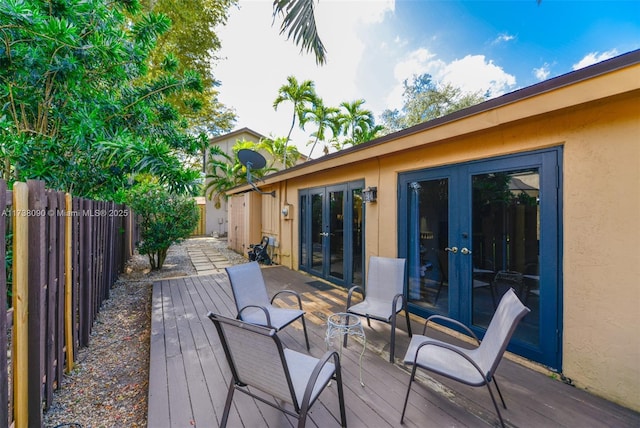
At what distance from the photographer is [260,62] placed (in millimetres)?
8148

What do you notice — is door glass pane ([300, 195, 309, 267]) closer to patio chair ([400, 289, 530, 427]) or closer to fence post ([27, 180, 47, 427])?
patio chair ([400, 289, 530, 427])

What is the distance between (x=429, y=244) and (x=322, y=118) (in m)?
11.2

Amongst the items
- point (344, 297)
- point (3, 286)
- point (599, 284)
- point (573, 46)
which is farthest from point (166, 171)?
point (573, 46)

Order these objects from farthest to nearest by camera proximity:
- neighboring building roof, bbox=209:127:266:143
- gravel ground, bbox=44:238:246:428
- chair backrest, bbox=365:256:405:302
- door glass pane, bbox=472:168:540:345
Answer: neighboring building roof, bbox=209:127:266:143 → chair backrest, bbox=365:256:405:302 → door glass pane, bbox=472:168:540:345 → gravel ground, bbox=44:238:246:428

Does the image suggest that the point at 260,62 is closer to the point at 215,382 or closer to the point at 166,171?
the point at 166,171

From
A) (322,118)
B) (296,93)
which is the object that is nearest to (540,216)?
(296,93)

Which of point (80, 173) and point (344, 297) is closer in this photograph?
point (80, 173)

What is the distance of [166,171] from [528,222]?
4110 millimetres

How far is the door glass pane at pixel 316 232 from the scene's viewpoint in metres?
6.40

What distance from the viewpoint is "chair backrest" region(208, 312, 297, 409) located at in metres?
1.54

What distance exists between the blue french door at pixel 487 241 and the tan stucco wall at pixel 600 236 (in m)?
0.11

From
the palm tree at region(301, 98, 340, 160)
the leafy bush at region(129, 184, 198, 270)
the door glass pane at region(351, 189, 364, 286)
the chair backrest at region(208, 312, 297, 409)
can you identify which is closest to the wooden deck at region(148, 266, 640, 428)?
the chair backrest at region(208, 312, 297, 409)

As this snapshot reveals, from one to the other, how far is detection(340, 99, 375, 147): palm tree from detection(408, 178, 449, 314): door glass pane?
1029 centimetres

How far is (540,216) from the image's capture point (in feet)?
8.76
